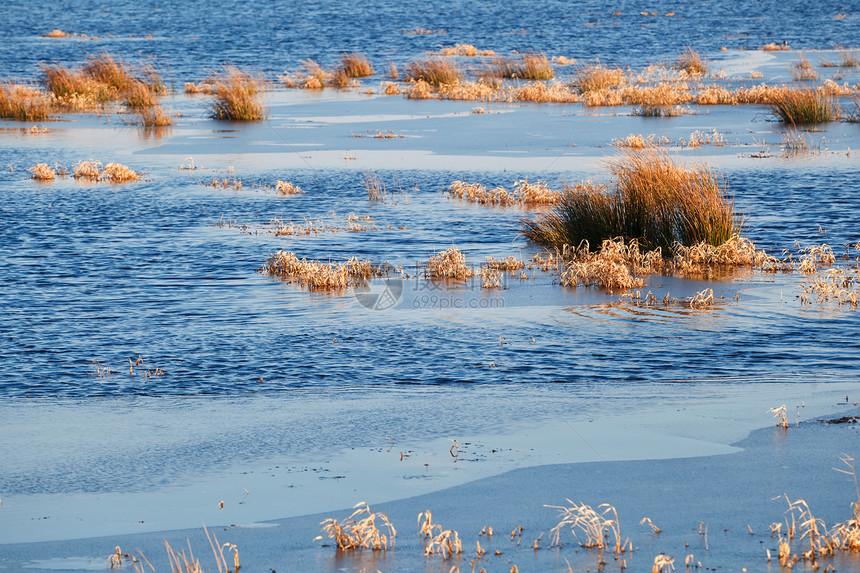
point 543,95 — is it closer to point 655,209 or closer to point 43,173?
point 43,173

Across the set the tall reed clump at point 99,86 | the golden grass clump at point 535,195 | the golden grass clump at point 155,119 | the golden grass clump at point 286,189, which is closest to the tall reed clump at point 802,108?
the golden grass clump at point 535,195

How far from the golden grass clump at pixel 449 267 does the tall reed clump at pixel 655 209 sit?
1.78m

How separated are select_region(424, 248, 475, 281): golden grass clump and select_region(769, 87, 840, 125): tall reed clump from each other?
15803mm

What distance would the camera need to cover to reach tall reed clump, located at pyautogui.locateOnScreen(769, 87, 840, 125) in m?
26.4

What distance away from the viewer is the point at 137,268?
14.1 metres

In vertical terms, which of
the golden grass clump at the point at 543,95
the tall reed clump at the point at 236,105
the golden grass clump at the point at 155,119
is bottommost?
the golden grass clump at the point at 155,119

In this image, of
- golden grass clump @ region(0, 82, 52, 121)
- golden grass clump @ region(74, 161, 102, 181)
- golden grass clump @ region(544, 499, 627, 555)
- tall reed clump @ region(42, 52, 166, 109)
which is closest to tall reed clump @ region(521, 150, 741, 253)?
golden grass clump @ region(544, 499, 627, 555)

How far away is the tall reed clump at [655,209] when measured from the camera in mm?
13633

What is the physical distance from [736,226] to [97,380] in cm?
881

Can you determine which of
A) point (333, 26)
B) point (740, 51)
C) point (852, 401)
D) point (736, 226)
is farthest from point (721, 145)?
point (333, 26)

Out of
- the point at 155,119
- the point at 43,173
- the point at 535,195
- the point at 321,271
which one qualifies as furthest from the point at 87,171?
the point at 321,271

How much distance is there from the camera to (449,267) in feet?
43.3

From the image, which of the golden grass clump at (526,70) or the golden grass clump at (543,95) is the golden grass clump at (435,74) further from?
the golden grass clump at (543,95)

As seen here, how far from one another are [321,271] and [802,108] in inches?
686
